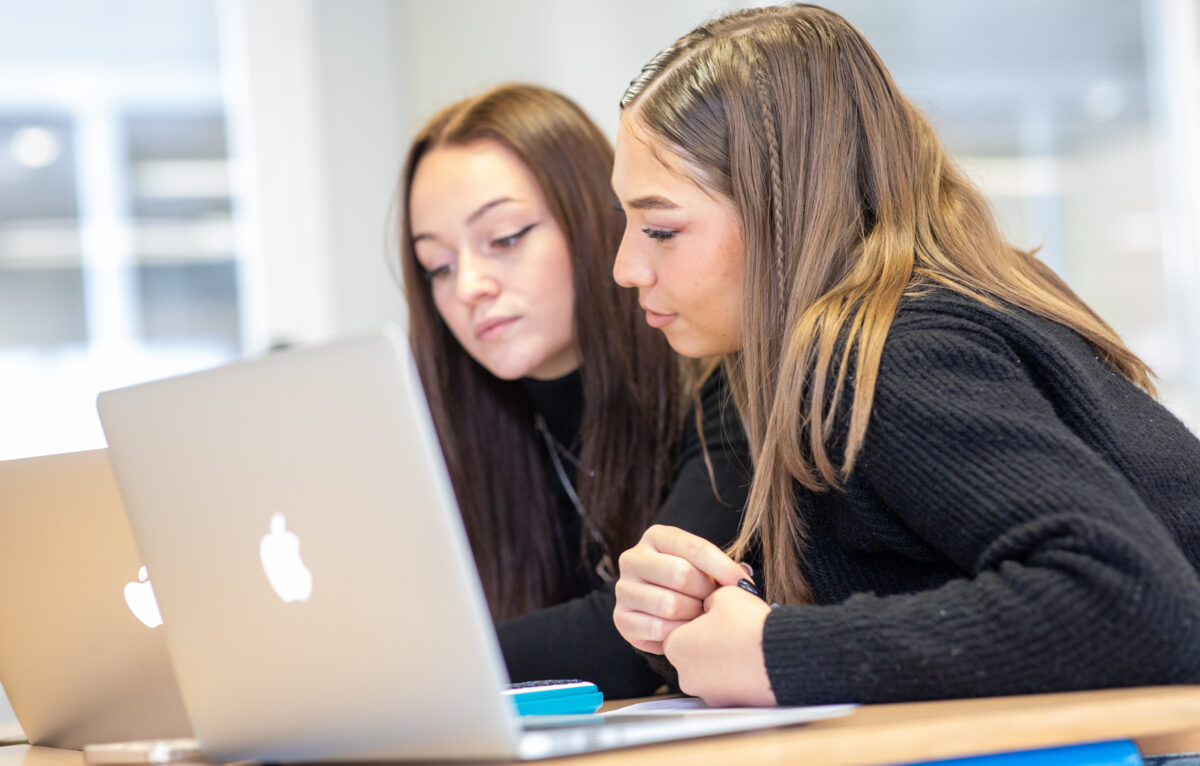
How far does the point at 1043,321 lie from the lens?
96cm

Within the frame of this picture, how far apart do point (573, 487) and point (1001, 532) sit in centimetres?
90

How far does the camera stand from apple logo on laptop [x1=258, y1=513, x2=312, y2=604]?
70 cm

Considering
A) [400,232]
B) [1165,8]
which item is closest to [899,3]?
[1165,8]

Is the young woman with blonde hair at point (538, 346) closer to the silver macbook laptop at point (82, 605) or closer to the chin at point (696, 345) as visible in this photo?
the chin at point (696, 345)

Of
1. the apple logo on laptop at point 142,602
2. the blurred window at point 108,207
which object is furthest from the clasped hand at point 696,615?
the blurred window at point 108,207

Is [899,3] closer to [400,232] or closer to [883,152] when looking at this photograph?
[400,232]

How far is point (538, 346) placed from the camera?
1.55 m

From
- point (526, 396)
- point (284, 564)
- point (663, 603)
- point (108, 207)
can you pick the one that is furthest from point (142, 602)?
point (108, 207)

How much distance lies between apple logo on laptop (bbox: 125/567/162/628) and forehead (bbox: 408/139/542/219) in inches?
29.5

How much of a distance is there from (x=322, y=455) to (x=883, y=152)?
61cm

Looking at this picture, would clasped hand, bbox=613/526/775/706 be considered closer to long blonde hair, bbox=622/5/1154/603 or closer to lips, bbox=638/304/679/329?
long blonde hair, bbox=622/5/1154/603

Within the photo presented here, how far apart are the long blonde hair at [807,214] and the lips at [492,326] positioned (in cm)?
47

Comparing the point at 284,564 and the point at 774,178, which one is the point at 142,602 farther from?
the point at 774,178

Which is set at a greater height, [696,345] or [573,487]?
[696,345]
